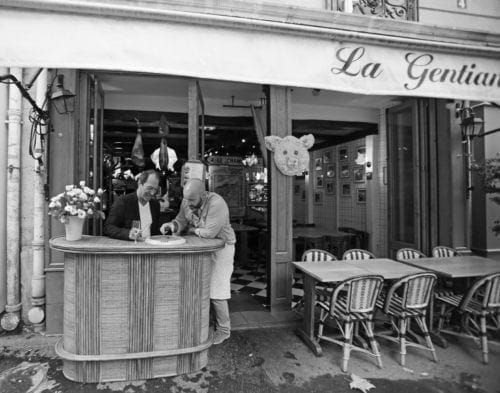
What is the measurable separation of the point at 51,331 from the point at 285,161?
3.80m

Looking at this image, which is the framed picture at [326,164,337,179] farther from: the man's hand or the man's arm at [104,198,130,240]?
the man's arm at [104,198,130,240]

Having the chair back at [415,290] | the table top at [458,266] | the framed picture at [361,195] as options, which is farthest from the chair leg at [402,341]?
the framed picture at [361,195]

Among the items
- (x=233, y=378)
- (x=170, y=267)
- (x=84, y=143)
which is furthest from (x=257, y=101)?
(x=233, y=378)

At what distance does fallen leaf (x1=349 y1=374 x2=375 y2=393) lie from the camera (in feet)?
10.4

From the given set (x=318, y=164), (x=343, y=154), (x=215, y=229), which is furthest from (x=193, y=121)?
(x=318, y=164)

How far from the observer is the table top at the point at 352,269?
375cm

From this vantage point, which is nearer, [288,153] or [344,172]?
[288,153]

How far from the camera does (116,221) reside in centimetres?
402

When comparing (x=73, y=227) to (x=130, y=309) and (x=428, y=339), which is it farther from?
(x=428, y=339)

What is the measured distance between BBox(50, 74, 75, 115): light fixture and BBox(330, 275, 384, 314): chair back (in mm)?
3905

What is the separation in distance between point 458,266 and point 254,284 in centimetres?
363

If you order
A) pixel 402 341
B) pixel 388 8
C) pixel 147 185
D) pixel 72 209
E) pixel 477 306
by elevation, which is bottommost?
pixel 402 341

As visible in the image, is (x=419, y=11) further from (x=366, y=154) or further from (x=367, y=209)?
(x=367, y=209)

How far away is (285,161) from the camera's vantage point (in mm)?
4676
